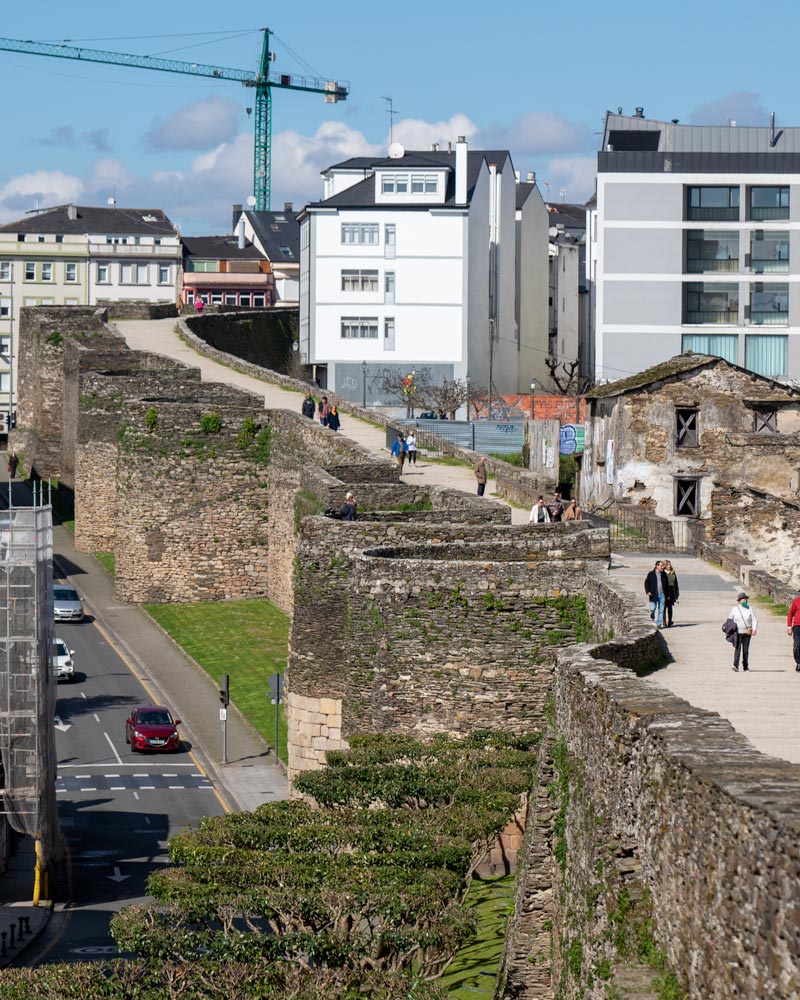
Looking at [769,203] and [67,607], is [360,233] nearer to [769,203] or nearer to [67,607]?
[769,203]

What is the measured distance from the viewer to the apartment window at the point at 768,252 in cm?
7325

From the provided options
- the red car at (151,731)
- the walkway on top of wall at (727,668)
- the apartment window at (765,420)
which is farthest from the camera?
the apartment window at (765,420)

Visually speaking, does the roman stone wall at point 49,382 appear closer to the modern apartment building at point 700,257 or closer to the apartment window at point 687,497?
the modern apartment building at point 700,257

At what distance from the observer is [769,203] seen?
73312 mm

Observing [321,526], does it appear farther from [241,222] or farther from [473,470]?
[241,222]

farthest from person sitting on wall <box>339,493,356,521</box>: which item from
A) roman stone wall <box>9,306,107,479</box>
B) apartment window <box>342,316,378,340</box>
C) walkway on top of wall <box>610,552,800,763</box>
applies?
apartment window <box>342,316,378,340</box>

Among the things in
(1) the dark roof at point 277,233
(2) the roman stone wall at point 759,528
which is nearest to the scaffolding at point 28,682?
(2) the roman stone wall at point 759,528

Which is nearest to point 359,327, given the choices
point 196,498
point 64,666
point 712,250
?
point 712,250

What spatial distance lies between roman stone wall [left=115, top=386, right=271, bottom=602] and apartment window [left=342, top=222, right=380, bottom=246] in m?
37.1

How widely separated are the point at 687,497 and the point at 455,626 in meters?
20.1

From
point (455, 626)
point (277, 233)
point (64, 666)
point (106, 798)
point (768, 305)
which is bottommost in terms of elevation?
point (106, 798)

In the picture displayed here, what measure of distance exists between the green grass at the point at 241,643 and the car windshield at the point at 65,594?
241cm

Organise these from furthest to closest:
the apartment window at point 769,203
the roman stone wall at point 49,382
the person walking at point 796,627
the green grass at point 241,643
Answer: the roman stone wall at point 49,382
the apartment window at point 769,203
the green grass at point 241,643
the person walking at point 796,627

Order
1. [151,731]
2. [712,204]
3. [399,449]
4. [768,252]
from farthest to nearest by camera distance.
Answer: [712,204] → [768,252] → [399,449] → [151,731]
